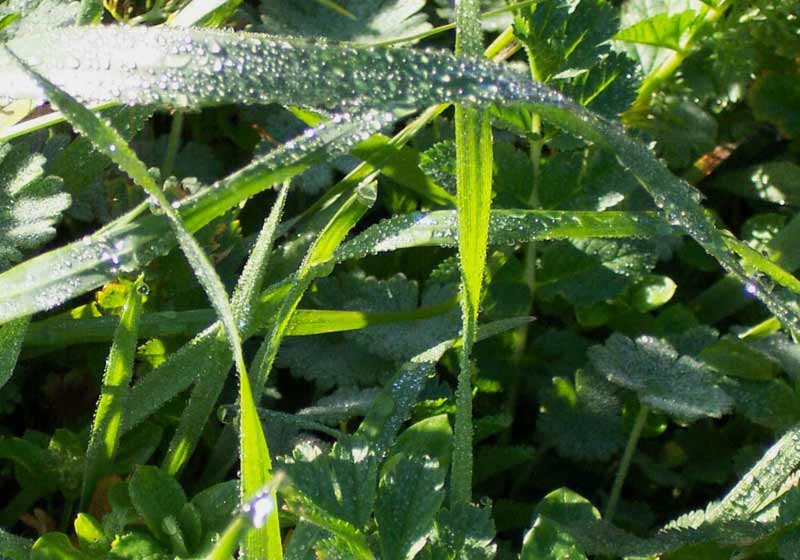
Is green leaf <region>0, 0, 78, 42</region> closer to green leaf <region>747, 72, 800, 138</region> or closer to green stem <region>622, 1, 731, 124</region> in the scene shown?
green stem <region>622, 1, 731, 124</region>

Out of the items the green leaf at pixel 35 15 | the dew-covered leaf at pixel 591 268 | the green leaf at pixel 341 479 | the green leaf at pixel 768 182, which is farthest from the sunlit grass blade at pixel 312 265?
the green leaf at pixel 768 182

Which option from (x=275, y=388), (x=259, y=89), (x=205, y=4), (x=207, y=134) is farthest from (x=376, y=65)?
(x=207, y=134)

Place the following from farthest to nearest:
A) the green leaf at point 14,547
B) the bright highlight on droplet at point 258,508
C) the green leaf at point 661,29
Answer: the green leaf at point 661,29
the green leaf at point 14,547
the bright highlight on droplet at point 258,508

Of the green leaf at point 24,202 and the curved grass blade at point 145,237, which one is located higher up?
the curved grass blade at point 145,237

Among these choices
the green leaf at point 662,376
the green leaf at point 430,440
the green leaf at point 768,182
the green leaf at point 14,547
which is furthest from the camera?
the green leaf at point 768,182

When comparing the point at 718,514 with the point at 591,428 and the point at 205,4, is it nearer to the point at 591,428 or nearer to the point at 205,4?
the point at 591,428

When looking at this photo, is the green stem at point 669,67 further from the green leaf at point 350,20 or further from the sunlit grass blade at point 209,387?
the sunlit grass blade at point 209,387

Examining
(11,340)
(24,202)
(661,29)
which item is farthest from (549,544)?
(661,29)
